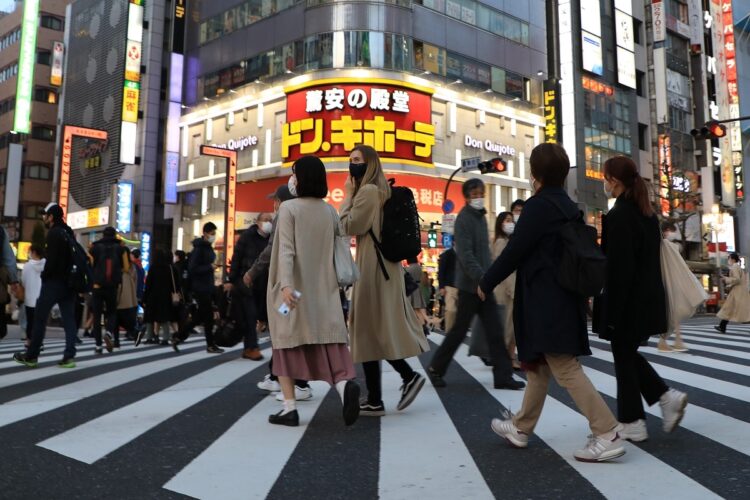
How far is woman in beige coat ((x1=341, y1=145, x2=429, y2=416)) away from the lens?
12.8 feet

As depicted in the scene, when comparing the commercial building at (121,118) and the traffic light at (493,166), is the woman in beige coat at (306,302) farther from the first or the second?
the commercial building at (121,118)

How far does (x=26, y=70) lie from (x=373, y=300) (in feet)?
120

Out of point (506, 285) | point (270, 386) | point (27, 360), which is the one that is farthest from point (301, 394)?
point (27, 360)

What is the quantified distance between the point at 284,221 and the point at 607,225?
1.66 m

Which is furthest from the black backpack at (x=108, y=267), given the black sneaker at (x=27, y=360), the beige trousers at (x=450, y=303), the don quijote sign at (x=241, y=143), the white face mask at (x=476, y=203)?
the don quijote sign at (x=241, y=143)

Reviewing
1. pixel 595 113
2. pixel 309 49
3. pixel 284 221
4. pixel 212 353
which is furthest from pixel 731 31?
pixel 284 221

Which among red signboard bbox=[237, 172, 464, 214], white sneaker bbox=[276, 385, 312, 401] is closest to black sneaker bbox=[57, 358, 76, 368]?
white sneaker bbox=[276, 385, 312, 401]

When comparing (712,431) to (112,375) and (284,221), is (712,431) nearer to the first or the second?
(284,221)

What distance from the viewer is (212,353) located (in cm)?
823

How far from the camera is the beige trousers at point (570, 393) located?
2.83 metres

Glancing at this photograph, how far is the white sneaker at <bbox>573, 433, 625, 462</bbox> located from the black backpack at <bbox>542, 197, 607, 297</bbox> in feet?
1.96

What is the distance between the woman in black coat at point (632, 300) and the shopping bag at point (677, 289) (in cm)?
7

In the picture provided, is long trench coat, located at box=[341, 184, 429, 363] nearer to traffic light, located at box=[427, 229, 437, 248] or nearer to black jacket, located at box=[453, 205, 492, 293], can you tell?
black jacket, located at box=[453, 205, 492, 293]

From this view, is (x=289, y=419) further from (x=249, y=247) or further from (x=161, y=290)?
(x=161, y=290)
